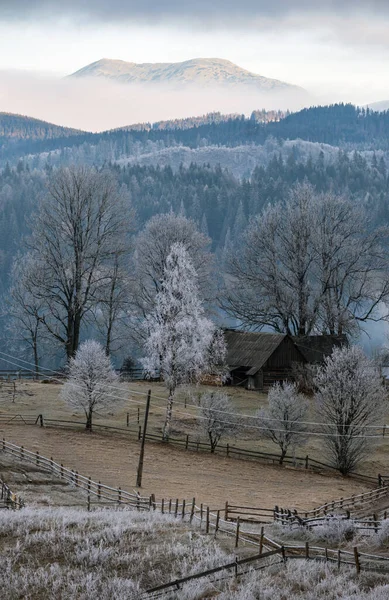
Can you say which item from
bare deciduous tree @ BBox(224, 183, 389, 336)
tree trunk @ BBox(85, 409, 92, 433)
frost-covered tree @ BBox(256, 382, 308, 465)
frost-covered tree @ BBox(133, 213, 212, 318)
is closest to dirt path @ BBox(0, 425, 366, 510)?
tree trunk @ BBox(85, 409, 92, 433)

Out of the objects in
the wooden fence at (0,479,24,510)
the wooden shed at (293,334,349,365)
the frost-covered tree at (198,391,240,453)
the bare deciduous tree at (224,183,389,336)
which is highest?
the bare deciduous tree at (224,183,389,336)

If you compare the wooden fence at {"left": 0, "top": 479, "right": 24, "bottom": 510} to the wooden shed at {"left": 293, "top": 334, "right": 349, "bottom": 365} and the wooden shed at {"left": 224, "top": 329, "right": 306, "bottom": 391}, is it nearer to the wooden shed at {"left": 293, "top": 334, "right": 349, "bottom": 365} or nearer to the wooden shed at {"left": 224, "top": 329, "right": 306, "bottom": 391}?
the wooden shed at {"left": 224, "top": 329, "right": 306, "bottom": 391}

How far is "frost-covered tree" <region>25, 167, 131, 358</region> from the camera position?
64812mm

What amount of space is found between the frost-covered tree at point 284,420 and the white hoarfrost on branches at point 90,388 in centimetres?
974

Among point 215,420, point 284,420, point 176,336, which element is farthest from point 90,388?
point 284,420

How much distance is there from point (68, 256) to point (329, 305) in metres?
23.3

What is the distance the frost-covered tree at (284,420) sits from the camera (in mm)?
47906

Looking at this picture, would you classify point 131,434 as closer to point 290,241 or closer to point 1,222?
point 290,241

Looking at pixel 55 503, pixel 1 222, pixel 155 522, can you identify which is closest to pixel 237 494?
pixel 55 503

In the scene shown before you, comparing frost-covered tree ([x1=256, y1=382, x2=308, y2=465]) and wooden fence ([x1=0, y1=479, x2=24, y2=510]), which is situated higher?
frost-covered tree ([x1=256, y1=382, x2=308, y2=465])

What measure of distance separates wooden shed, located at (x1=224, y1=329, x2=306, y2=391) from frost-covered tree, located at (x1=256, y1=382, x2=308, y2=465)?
1556 centimetres

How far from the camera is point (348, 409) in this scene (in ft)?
155

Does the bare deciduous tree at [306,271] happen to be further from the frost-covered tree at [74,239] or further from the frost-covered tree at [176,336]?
the frost-covered tree at [176,336]

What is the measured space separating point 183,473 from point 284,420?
878cm
